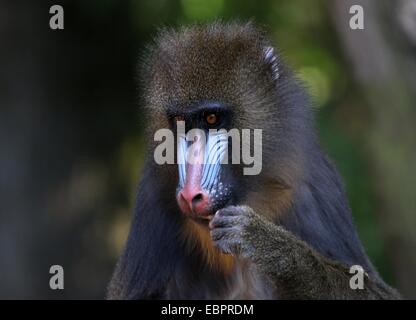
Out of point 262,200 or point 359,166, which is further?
point 359,166

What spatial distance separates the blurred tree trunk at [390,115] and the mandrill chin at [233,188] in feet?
A: 9.65

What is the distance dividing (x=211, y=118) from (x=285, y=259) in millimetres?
902

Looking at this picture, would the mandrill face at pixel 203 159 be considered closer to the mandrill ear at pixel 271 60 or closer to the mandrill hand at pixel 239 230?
the mandrill hand at pixel 239 230

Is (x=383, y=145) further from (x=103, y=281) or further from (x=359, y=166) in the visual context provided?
(x=103, y=281)

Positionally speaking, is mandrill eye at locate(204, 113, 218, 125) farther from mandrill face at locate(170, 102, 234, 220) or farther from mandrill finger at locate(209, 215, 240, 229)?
mandrill finger at locate(209, 215, 240, 229)

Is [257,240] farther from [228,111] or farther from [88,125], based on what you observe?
[88,125]

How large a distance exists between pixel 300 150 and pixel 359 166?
5429mm

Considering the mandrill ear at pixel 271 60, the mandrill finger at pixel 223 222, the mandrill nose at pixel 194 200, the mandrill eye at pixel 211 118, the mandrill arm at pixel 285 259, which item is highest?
the mandrill ear at pixel 271 60

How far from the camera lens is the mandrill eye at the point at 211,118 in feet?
15.9

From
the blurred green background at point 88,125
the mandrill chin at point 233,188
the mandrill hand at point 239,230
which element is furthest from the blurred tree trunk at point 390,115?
the mandrill hand at point 239,230

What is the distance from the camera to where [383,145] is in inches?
342

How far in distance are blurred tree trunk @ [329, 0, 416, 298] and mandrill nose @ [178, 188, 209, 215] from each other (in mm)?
4315

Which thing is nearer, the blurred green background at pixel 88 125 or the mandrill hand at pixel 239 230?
the mandrill hand at pixel 239 230
